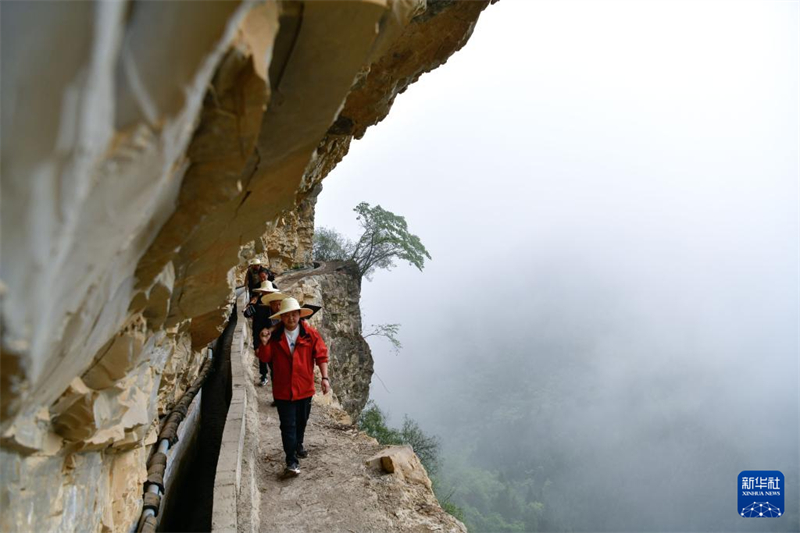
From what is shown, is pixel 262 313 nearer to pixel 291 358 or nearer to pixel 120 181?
pixel 291 358

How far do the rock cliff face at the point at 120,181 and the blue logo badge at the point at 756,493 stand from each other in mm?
15944

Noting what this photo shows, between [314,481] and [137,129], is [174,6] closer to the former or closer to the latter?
[137,129]

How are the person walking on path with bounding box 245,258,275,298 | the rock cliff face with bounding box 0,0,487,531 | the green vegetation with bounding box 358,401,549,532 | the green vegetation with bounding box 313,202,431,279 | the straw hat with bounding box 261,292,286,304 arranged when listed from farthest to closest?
the green vegetation with bounding box 358,401,549,532
the green vegetation with bounding box 313,202,431,279
the person walking on path with bounding box 245,258,275,298
the straw hat with bounding box 261,292,286,304
the rock cliff face with bounding box 0,0,487,531

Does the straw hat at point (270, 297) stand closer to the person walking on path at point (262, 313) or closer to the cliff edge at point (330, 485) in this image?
the person walking on path at point (262, 313)

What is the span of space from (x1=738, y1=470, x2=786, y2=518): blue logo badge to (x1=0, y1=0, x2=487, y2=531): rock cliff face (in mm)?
15944

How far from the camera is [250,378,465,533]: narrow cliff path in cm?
411

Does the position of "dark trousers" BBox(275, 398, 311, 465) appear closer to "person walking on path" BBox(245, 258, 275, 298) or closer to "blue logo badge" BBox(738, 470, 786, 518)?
"person walking on path" BBox(245, 258, 275, 298)

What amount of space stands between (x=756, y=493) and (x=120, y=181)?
20060 mm

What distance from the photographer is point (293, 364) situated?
167 inches

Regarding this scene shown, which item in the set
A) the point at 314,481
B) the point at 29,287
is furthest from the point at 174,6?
the point at 314,481

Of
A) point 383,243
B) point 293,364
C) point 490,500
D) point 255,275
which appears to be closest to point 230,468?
point 293,364

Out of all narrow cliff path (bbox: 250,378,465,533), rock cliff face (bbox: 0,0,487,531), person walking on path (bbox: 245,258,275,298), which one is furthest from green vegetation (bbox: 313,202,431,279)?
rock cliff face (bbox: 0,0,487,531)

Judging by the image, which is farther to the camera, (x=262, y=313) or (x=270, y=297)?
(x=262, y=313)

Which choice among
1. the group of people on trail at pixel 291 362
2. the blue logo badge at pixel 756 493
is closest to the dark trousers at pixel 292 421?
the group of people on trail at pixel 291 362
